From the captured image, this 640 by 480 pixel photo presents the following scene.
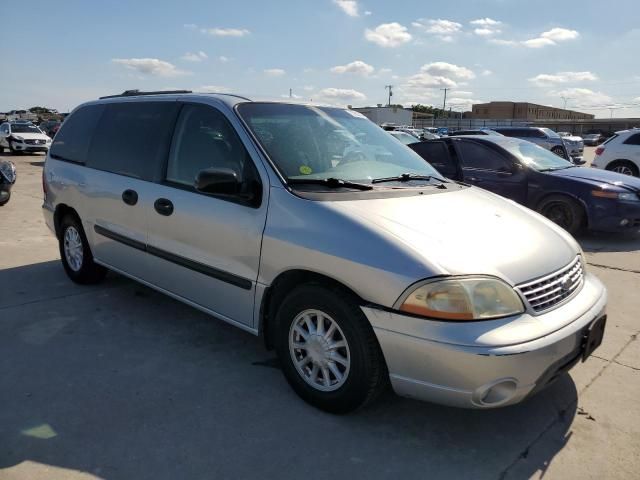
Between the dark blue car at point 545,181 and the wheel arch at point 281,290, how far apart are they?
14.9 ft

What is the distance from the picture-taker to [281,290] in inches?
119

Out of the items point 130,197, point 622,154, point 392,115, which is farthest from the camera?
point 392,115

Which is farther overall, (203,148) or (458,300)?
(203,148)

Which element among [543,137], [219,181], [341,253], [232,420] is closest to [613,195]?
[341,253]

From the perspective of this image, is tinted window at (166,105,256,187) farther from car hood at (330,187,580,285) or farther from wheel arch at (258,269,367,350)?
car hood at (330,187,580,285)

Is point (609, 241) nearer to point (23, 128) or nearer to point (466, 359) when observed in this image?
point (466, 359)

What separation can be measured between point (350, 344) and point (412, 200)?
975 millimetres

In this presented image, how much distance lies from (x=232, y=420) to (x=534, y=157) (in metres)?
6.87

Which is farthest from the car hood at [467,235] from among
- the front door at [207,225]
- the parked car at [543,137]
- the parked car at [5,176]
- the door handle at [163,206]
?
the parked car at [543,137]

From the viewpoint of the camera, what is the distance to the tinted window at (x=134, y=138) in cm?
390

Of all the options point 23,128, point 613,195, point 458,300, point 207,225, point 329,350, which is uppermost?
point 23,128

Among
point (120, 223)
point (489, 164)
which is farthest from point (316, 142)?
point (489, 164)

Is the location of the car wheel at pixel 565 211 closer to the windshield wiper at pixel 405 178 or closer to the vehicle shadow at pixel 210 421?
the windshield wiper at pixel 405 178

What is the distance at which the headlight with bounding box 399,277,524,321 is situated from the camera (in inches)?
95.0
